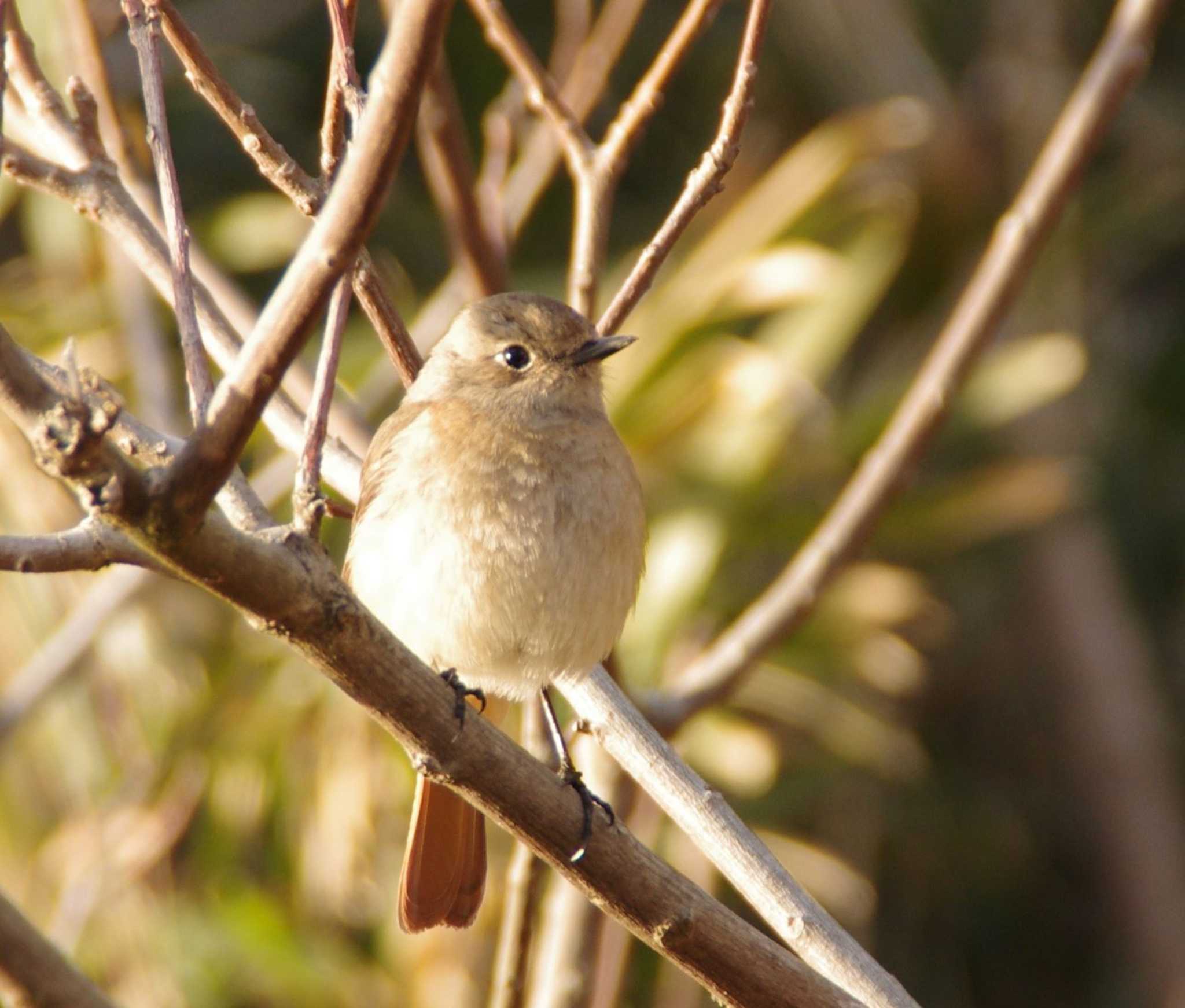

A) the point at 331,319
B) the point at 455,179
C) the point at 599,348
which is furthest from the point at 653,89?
the point at 331,319

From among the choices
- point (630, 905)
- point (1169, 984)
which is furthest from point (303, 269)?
point (1169, 984)

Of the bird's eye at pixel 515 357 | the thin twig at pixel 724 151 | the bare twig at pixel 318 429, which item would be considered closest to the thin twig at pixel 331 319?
the bare twig at pixel 318 429

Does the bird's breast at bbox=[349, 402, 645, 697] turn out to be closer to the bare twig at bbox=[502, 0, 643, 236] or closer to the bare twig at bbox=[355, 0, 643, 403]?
the bare twig at bbox=[355, 0, 643, 403]

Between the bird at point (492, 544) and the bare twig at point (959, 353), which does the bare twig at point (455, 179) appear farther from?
the bare twig at point (959, 353)

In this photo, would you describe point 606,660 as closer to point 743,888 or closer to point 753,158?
point 743,888

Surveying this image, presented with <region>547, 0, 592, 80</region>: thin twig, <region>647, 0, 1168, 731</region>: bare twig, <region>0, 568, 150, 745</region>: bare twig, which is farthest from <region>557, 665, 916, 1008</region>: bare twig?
<region>547, 0, 592, 80</region>: thin twig

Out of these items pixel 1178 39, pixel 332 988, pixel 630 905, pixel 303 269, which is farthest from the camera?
pixel 1178 39

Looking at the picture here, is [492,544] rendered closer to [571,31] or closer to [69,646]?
[69,646]
